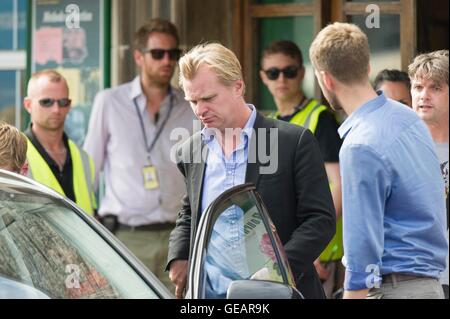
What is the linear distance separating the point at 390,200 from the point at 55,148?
Result: 3036 mm

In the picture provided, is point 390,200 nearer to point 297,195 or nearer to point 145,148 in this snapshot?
point 297,195

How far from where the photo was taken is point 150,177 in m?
8.32

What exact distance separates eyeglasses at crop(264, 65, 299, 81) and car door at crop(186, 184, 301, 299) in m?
3.36

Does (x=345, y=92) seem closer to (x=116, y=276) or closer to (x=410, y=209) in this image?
(x=410, y=209)

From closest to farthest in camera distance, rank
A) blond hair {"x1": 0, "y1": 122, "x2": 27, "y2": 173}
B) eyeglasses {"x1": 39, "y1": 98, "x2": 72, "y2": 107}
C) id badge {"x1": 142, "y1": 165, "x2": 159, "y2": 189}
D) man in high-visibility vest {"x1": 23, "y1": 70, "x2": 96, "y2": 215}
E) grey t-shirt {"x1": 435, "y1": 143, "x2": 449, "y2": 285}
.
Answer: blond hair {"x1": 0, "y1": 122, "x2": 27, "y2": 173} → grey t-shirt {"x1": 435, "y1": 143, "x2": 449, "y2": 285} → man in high-visibility vest {"x1": 23, "y1": 70, "x2": 96, "y2": 215} → eyeglasses {"x1": 39, "y1": 98, "x2": 72, "y2": 107} → id badge {"x1": 142, "y1": 165, "x2": 159, "y2": 189}

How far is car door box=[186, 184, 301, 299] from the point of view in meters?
4.09

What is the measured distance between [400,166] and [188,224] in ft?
3.45

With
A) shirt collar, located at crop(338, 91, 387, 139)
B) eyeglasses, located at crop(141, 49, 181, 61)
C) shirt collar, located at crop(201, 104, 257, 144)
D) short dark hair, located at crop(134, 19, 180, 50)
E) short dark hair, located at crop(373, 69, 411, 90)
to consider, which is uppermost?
short dark hair, located at crop(134, 19, 180, 50)

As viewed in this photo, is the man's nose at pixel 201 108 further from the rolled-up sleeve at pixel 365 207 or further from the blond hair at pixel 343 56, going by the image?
the rolled-up sleeve at pixel 365 207

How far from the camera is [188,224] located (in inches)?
220

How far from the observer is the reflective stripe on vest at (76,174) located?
23.8ft

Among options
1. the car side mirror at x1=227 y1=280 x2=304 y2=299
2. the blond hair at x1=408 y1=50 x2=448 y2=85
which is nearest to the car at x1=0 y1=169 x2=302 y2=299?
the car side mirror at x1=227 y1=280 x2=304 y2=299

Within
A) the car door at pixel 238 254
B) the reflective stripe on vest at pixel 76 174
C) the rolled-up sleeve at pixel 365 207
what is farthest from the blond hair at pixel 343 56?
the reflective stripe on vest at pixel 76 174

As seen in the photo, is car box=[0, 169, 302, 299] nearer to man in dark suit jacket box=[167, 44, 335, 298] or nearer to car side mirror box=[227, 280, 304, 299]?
car side mirror box=[227, 280, 304, 299]
